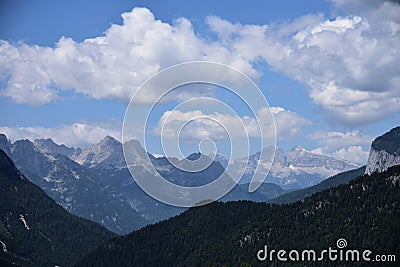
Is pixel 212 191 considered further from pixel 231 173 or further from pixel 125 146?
pixel 125 146

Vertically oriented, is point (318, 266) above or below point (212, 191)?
above

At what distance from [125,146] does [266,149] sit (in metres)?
13.1

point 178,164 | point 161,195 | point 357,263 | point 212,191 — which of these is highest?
point 357,263

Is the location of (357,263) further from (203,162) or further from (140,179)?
(140,179)

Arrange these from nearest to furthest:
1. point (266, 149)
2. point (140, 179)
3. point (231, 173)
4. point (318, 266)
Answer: point (140, 179)
point (266, 149)
point (231, 173)
point (318, 266)

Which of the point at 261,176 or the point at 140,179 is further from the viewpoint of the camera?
the point at 261,176

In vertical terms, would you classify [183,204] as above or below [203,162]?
below

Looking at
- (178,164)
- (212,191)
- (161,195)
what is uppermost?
(178,164)

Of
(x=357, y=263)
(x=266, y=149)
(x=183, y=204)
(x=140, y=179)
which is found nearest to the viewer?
(x=140, y=179)

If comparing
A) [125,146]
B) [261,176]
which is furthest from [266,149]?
[125,146]

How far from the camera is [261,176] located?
52.3 metres

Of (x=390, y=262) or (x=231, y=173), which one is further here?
(x=390, y=262)

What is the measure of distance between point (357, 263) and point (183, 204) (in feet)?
499

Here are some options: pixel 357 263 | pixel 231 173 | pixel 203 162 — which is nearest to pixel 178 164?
pixel 203 162
